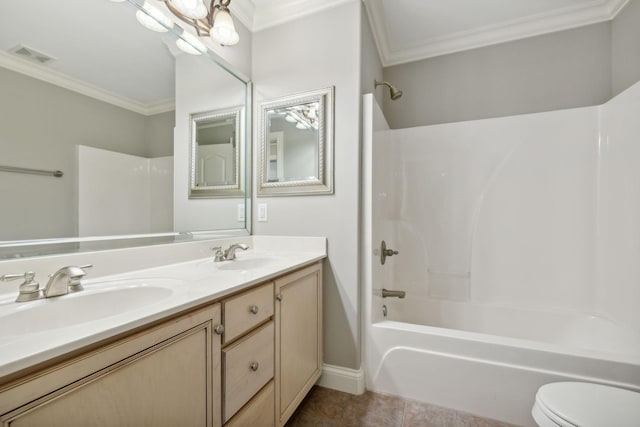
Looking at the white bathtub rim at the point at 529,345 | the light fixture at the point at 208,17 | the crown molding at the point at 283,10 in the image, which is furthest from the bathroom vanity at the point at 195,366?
the crown molding at the point at 283,10

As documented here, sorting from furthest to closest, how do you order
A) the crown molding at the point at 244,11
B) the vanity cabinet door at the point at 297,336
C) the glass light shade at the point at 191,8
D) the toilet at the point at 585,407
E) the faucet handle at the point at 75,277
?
the crown molding at the point at 244,11 < the glass light shade at the point at 191,8 < the vanity cabinet door at the point at 297,336 < the toilet at the point at 585,407 < the faucet handle at the point at 75,277

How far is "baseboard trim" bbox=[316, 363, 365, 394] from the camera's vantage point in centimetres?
161

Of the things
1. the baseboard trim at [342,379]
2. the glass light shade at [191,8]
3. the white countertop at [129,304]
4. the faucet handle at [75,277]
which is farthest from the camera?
the baseboard trim at [342,379]

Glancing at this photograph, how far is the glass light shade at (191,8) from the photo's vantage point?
52.0 inches

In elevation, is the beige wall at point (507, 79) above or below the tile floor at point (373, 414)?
above

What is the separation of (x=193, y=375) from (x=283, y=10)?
2.04 metres

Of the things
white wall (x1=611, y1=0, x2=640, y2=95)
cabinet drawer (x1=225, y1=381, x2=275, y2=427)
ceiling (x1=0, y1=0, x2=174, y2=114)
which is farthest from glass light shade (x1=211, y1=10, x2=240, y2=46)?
white wall (x1=611, y1=0, x2=640, y2=95)

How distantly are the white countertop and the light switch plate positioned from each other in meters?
0.32

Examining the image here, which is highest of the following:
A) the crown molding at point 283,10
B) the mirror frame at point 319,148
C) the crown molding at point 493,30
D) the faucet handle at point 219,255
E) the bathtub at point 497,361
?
the crown molding at point 493,30

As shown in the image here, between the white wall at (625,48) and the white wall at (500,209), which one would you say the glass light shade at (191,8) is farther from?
the white wall at (625,48)

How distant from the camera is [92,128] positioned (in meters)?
1.03

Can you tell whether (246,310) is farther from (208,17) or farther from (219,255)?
(208,17)

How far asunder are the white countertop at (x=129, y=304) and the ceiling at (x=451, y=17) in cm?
158

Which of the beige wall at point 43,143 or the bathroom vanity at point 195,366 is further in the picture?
the beige wall at point 43,143
